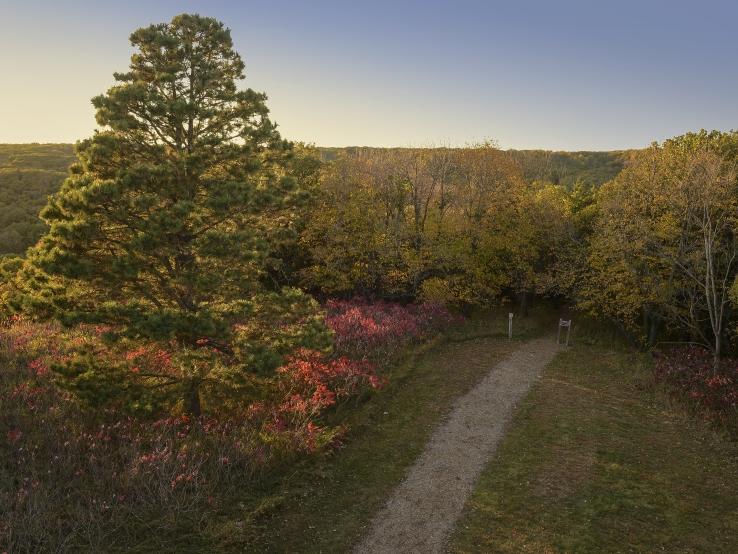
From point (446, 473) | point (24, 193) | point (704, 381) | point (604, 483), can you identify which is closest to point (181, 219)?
point (446, 473)

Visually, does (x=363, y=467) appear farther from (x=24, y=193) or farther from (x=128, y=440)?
(x=24, y=193)

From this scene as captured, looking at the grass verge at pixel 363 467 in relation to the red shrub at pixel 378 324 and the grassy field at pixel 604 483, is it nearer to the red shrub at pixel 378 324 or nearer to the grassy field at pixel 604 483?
the red shrub at pixel 378 324

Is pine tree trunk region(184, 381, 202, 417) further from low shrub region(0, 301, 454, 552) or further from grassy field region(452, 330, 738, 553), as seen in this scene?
grassy field region(452, 330, 738, 553)

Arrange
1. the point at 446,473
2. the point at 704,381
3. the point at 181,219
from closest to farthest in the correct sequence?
the point at 181,219 → the point at 446,473 → the point at 704,381

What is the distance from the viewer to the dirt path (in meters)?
9.83

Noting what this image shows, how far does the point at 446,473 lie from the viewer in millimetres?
12484

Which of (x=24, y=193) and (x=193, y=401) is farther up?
(x=24, y=193)

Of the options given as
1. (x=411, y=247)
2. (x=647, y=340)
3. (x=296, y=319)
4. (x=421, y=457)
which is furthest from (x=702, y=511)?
(x=411, y=247)

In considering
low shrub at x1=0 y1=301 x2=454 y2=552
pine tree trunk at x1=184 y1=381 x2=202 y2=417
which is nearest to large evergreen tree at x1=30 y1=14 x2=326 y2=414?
pine tree trunk at x1=184 y1=381 x2=202 y2=417

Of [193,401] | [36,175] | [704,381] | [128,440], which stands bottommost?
[704,381]

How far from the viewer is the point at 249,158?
13.2m

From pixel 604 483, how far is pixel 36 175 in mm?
65968

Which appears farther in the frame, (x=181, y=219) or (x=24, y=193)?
(x=24, y=193)

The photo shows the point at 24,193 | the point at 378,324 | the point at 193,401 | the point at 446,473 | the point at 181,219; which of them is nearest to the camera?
the point at 181,219
